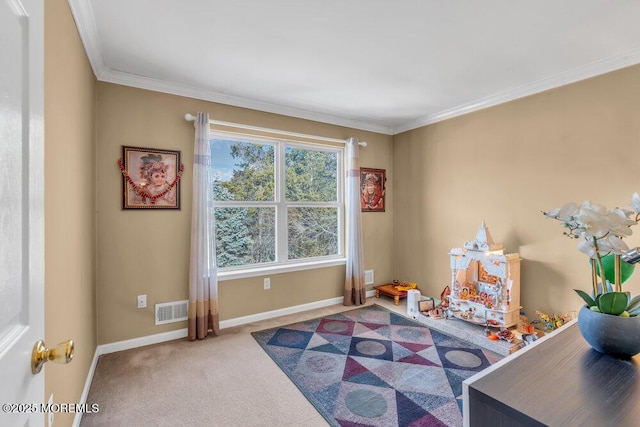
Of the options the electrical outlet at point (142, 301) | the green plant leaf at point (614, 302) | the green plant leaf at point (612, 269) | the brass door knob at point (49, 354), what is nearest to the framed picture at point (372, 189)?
the electrical outlet at point (142, 301)

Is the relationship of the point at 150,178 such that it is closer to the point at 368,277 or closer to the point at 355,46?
the point at 355,46

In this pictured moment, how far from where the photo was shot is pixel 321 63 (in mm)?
2623

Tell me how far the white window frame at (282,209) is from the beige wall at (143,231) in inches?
5.7

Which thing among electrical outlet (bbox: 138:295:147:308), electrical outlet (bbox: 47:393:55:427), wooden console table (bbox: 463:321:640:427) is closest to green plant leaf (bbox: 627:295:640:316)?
wooden console table (bbox: 463:321:640:427)

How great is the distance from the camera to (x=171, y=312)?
3021mm

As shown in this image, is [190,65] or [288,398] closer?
[288,398]

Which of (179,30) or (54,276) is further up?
(179,30)

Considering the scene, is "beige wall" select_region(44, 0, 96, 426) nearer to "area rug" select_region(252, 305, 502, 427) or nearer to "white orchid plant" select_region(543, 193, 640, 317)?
"area rug" select_region(252, 305, 502, 427)

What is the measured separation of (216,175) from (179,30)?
1.49 m

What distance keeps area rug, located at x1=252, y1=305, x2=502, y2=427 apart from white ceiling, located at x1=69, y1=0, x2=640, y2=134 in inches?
97.8

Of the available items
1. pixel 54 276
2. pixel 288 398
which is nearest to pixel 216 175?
pixel 54 276

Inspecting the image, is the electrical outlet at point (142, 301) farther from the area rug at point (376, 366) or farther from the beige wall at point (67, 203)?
the area rug at point (376, 366)

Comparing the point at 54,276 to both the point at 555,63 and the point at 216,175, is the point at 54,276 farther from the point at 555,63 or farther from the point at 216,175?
the point at 555,63

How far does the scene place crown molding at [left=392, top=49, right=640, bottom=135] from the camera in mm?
2479
